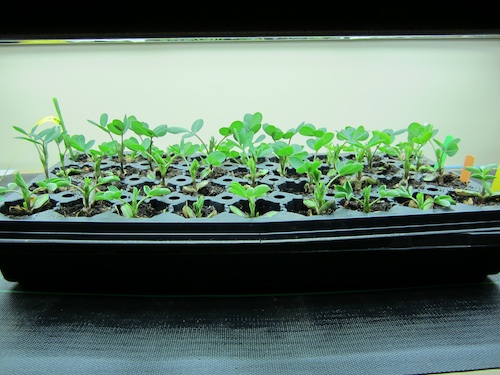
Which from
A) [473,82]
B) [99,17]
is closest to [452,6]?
[99,17]

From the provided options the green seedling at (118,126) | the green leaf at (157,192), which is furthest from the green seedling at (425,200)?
the green seedling at (118,126)

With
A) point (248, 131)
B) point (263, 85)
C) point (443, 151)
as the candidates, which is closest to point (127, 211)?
point (248, 131)

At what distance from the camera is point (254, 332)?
543 millimetres

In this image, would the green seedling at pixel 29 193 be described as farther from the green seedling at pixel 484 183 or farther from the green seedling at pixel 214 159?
the green seedling at pixel 484 183

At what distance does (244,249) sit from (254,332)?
0.11 m

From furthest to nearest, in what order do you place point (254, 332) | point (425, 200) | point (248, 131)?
point (248, 131), point (425, 200), point (254, 332)

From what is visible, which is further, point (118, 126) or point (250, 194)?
point (118, 126)

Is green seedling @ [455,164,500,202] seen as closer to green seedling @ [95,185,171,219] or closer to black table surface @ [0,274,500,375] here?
black table surface @ [0,274,500,375]

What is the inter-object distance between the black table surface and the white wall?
1.13 ft

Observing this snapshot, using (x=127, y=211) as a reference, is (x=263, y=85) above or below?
above

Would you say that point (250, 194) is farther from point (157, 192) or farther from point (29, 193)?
point (29, 193)

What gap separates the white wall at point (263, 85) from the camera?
0.73 m

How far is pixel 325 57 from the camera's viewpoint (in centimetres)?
78

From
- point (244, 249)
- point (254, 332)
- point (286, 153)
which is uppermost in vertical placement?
point (286, 153)
